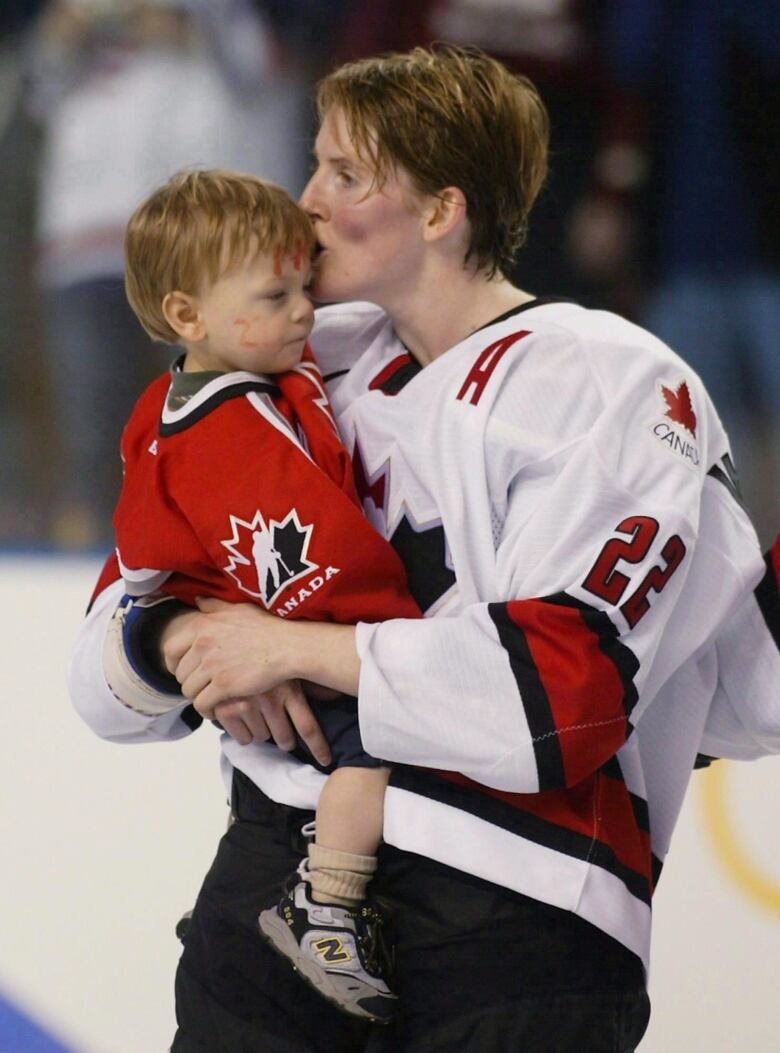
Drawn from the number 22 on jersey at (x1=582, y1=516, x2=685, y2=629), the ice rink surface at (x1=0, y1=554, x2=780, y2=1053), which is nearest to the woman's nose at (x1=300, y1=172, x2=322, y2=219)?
the number 22 on jersey at (x1=582, y1=516, x2=685, y2=629)

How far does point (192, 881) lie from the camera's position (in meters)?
2.38

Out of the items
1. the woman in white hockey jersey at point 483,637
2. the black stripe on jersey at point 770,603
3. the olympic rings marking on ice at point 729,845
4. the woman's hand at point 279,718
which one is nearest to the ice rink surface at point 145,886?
the olympic rings marking on ice at point 729,845

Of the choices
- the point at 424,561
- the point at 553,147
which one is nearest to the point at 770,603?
the point at 424,561

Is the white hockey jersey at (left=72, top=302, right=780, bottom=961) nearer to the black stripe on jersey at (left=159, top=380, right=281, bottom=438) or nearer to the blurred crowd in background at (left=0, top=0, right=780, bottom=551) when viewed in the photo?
the black stripe on jersey at (left=159, top=380, right=281, bottom=438)

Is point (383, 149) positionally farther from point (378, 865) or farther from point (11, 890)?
point (11, 890)

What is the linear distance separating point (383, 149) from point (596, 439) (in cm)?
35

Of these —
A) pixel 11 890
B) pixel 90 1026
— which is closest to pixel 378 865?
pixel 90 1026

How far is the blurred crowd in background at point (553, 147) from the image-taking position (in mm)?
4418

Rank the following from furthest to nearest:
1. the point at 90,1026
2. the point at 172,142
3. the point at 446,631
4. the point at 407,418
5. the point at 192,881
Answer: the point at 172,142, the point at 192,881, the point at 90,1026, the point at 407,418, the point at 446,631

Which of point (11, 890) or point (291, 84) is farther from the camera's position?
point (291, 84)

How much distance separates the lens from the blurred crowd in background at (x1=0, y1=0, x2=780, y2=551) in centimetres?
442

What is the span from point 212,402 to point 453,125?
0.34 meters

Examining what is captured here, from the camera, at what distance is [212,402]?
1.38m

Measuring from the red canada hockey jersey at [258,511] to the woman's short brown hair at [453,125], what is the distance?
0.72 feet
